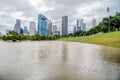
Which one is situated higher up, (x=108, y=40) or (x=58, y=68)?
(x=108, y=40)

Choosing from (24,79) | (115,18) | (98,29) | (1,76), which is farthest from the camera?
(98,29)

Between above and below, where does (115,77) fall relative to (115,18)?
below

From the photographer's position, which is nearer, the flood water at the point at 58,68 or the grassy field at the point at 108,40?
the flood water at the point at 58,68

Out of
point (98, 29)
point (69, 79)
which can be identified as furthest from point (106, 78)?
point (98, 29)

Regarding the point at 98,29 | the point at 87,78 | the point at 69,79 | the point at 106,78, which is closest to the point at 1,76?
the point at 69,79

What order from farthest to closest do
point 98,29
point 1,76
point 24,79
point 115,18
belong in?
point 98,29 < point 115,18 < point 1,76 < point 24,79

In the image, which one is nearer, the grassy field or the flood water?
the flood water

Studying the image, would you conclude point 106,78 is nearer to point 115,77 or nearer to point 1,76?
point 115,77

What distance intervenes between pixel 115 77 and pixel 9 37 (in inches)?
6298

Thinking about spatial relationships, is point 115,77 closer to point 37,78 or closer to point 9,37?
point 37,78

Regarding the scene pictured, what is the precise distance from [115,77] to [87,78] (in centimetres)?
188

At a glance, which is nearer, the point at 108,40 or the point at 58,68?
the point at 58,68

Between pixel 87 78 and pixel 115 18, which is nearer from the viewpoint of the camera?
pixel 87 78

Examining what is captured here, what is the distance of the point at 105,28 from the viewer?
149250mm
